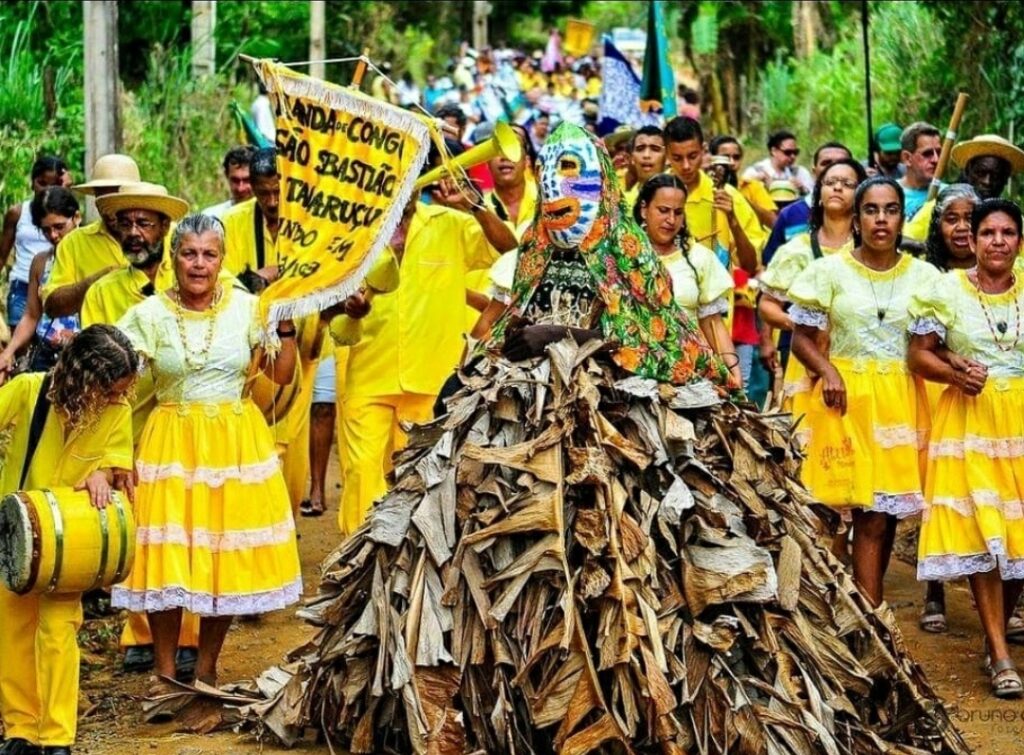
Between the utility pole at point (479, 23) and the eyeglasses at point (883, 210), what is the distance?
26969mm

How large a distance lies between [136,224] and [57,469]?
1.86 meters

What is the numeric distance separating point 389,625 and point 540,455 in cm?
77

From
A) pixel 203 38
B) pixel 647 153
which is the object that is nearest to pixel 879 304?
pixel 647 153

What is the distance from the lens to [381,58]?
3094 centimetres

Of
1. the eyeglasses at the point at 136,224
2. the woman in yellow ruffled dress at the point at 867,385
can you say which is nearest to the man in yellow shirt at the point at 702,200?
the woman in yellow ruffled dress at the point at 867,385

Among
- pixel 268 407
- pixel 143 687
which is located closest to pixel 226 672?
pixel 143 687

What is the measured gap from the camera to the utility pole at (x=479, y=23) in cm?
3516

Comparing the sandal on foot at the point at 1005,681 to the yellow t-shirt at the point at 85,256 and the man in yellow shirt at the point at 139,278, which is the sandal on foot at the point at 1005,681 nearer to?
the man in yellow shirt at the point at 139,278

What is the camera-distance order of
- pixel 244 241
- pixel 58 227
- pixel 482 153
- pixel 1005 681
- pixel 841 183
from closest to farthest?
pixel 1005 681, pixel 482 153, pixel 841 183, pixel 244 241, pixel 58 227

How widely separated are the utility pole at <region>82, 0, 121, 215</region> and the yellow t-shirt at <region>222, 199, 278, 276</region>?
3090 mm

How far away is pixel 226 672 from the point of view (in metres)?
8.34

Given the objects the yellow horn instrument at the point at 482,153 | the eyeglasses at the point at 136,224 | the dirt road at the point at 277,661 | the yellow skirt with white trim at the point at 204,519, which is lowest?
the dirt road at the point at 277,661

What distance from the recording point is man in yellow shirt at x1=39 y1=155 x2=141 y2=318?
918 cm

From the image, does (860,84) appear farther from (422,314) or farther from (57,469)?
(57,469)
